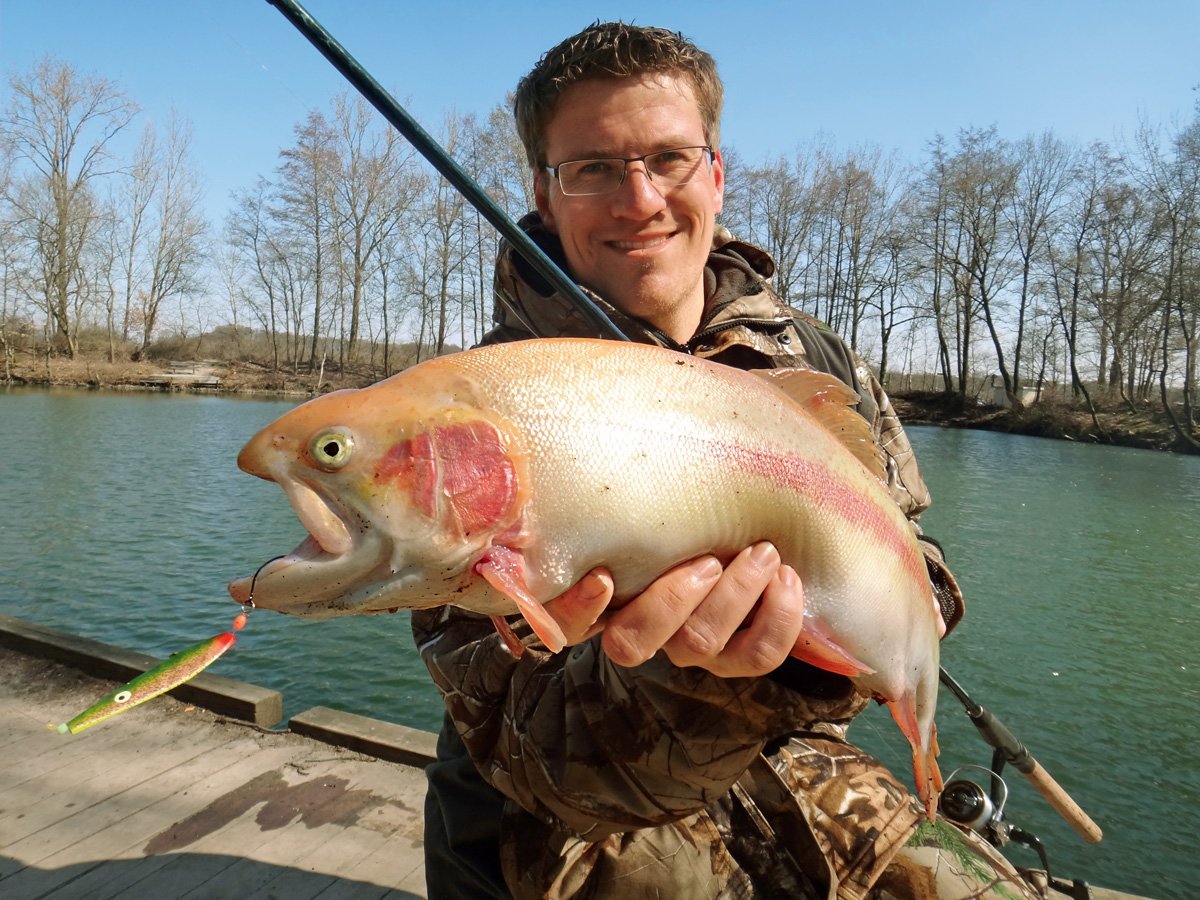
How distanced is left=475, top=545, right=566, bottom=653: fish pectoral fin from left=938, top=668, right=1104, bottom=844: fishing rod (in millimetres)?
2623

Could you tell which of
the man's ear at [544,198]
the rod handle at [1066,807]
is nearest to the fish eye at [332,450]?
the man's ear at [544,198]

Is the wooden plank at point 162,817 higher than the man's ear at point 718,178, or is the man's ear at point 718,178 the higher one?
the man's ear at point 718,178

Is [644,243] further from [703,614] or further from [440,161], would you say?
[703,614]

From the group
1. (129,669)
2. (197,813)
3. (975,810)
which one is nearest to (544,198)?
(975,810)

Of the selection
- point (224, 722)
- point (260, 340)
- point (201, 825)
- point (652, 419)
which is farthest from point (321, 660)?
point (260, 340)

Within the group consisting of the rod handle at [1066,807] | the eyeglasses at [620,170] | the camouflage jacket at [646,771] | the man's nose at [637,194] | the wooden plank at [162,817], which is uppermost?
the eyeglasses at [620,170]

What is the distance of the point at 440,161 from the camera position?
2738 mm

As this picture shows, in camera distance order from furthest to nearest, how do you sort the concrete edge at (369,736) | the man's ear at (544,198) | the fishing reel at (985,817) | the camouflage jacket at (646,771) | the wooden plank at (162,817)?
the concrete edge at (369,736) → the wooden plank at (162,817) → the fishing reel at (985,817) → the man's ear at (544,198) → the camouflage jacket at (646,771)

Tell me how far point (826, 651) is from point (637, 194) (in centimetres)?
164

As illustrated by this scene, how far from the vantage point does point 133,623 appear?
8477 mm

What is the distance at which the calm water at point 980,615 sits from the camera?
6.53 metres

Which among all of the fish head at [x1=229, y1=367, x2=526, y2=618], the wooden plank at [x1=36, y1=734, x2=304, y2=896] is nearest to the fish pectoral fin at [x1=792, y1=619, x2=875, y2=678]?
the fish head at [x1=229, y1=367, x2=526, y2=618]

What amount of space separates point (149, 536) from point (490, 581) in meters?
12.4

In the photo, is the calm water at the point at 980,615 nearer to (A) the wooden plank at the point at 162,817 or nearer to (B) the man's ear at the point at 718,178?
(A) the wooden plank at the point at 162,817
